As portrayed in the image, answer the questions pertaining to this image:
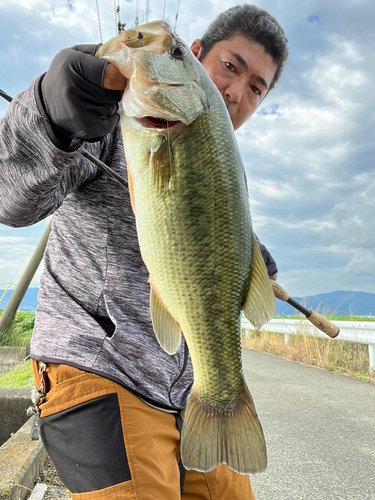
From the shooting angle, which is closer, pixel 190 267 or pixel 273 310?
pixel 190 267

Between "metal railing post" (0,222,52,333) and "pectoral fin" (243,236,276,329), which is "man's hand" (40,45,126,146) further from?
"metal railing post" (0,222,52,333)

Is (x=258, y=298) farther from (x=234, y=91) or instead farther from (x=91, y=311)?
(x=234, y=91)

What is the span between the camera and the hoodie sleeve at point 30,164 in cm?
152

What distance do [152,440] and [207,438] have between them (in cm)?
38

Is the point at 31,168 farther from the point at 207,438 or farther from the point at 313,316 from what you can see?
the point at 313,316

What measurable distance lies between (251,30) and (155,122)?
1896 mm

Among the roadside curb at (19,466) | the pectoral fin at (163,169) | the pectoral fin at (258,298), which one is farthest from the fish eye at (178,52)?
the roadside curb at (19,466)

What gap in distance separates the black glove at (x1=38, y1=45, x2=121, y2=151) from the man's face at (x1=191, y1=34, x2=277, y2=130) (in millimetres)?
1435

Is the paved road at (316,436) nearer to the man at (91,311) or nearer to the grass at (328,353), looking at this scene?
the grass at (328,353)

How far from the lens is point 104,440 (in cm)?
168

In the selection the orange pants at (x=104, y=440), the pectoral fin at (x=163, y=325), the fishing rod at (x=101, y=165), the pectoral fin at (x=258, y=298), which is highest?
the fishing rod at (x=101, y=165)

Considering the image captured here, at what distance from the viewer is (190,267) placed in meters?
1.47

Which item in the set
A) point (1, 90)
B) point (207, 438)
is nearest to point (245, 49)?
point (1, 90)

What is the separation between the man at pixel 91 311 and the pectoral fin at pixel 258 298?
0.58 metres
